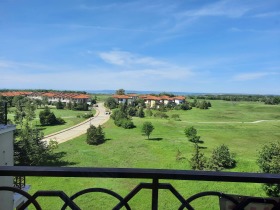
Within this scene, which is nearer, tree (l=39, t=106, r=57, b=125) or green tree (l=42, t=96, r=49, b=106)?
tree (l=39, t=106, r=57, b=125)

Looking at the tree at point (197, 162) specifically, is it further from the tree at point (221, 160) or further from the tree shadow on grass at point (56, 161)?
the tree shadow on grass at point (56, 161)

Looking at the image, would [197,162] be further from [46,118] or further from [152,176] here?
[46,118]

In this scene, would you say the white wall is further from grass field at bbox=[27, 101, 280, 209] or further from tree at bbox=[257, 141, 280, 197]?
tree at bbox=[257, 141, 280, 197]

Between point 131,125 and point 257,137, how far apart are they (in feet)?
49.3

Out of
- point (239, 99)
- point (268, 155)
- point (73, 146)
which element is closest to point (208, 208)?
point (268, 155)

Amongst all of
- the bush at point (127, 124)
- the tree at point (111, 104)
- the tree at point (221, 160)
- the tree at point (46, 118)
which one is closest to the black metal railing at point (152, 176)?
the tree at point (221, 160)

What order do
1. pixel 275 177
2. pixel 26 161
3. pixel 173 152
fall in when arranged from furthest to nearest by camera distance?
1. pixel 173 152
2. pixel 26 161
3. pixel 275 177

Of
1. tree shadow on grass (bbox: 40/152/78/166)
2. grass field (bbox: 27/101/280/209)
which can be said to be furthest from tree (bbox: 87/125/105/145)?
tree shadow on grass (bbox: 40/152/78/166)

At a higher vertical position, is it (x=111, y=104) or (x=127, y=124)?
(x=111, y=104)

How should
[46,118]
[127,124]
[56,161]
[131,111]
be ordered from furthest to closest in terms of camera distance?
[131,111], [46,118], [127,124], [56,161]

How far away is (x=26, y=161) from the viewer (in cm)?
1872

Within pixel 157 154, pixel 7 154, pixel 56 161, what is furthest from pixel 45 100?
pixel 7 154

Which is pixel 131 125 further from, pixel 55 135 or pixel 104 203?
pixel 104 203

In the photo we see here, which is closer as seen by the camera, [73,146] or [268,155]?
[268,155]
